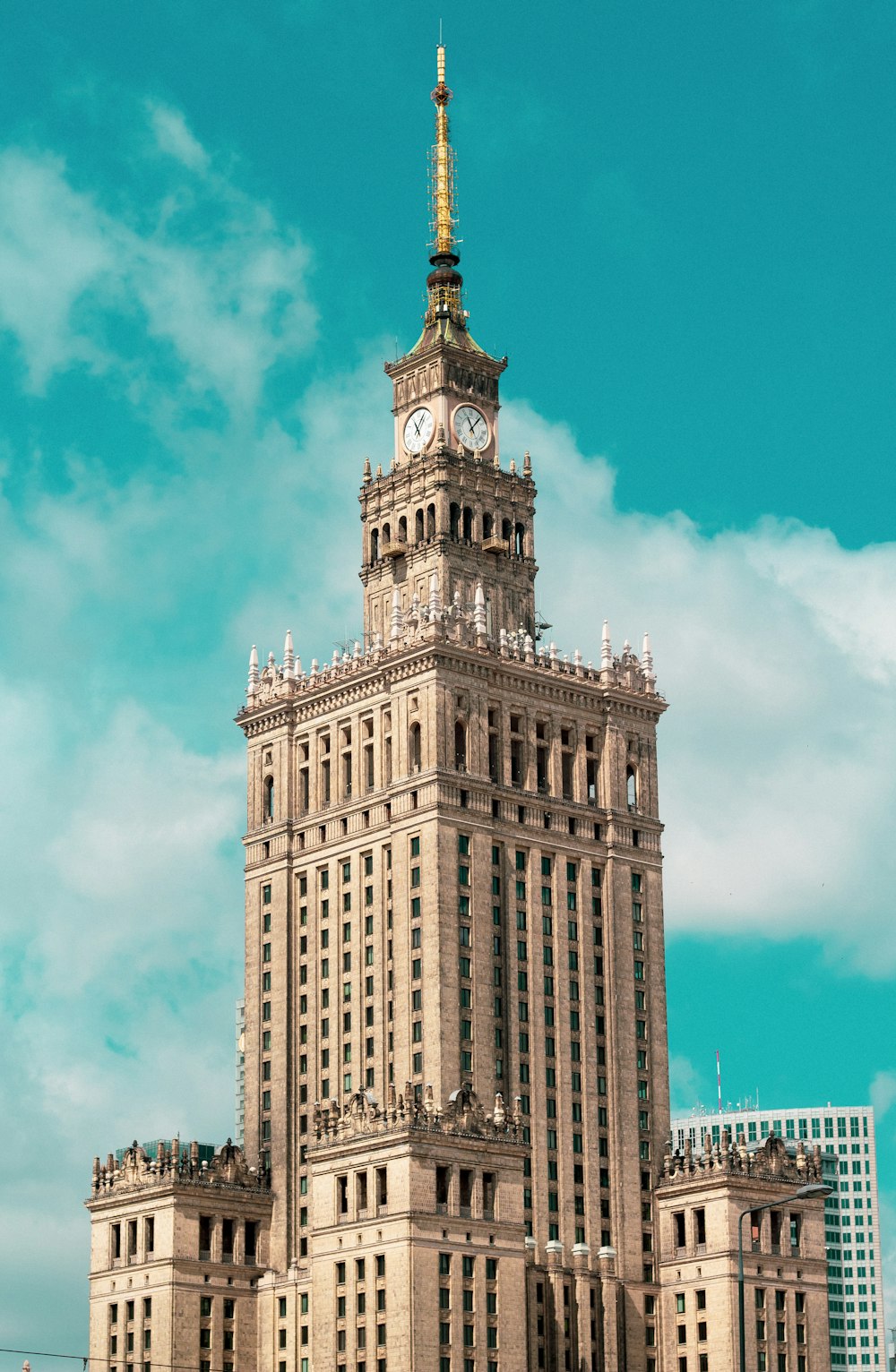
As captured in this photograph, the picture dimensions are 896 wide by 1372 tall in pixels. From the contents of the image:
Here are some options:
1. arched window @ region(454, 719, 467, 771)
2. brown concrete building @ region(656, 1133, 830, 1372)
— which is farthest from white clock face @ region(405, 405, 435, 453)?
brown concrete building @ region(656, 1133, 830, 1372)

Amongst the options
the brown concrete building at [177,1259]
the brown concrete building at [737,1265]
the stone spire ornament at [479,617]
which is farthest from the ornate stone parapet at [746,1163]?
the stone spire ornament at [479,617]

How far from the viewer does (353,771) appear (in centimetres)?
17550

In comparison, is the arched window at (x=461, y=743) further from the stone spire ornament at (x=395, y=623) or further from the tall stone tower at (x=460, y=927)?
the stone spire ornament at (x=395, y=623)

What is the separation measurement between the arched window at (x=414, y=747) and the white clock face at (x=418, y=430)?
26.9 meters

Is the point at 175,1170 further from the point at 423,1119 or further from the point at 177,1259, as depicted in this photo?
the point at 423,1119

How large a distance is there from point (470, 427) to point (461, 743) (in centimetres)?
2943

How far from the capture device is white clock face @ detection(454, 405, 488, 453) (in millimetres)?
188375

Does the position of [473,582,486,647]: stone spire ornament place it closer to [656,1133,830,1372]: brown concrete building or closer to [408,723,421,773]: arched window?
[408,723,421,773]: arched window

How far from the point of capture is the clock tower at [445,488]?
183375mm

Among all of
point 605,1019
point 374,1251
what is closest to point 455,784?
point 605,1019

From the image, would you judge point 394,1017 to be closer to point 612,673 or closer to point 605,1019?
point 605,1019

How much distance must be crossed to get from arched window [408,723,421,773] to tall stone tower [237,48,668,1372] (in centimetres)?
18

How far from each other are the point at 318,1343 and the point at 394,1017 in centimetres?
2226

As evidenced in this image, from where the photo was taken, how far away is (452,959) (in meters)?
165
